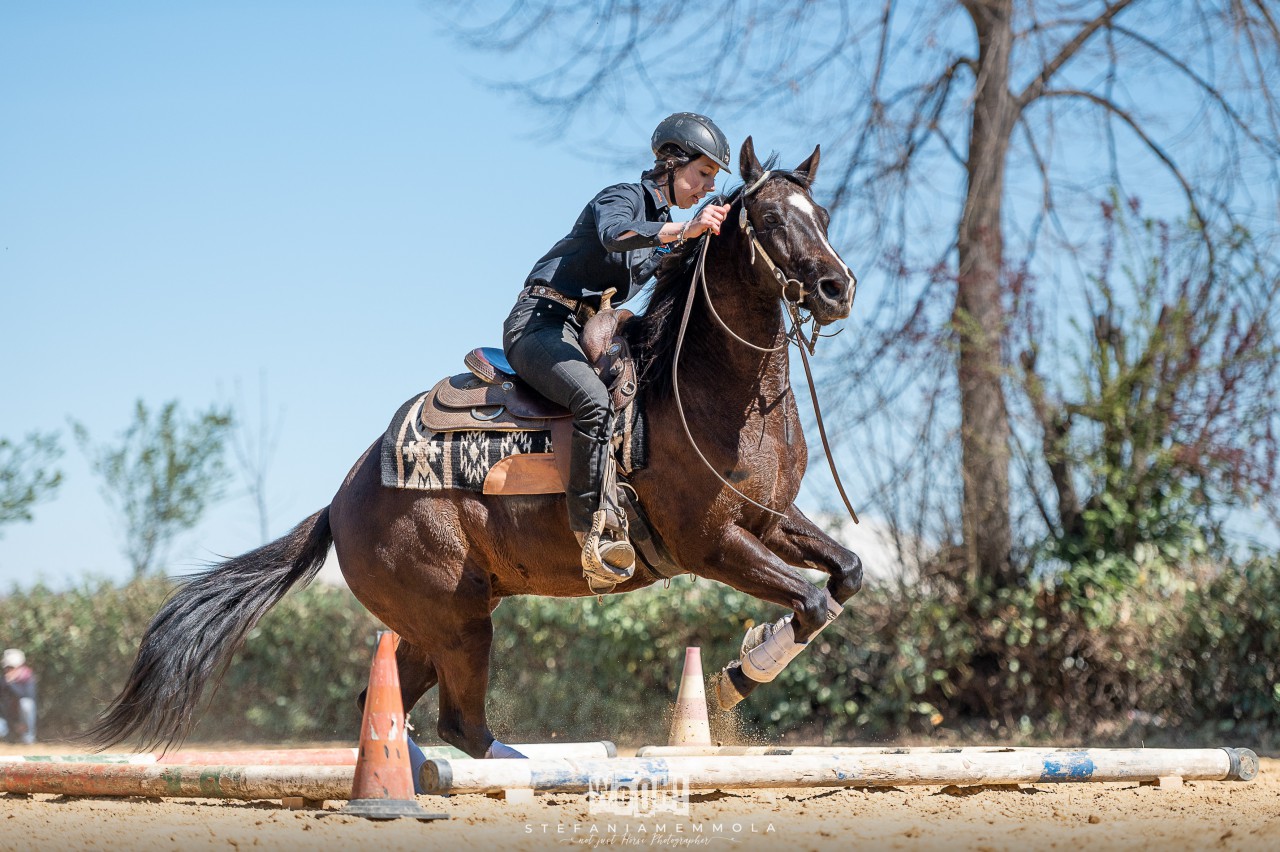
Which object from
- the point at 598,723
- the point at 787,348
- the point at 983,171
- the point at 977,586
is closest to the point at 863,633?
the point at 977,586

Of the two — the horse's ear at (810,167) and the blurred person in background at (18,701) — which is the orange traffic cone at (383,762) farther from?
the blurred person in background at (18,701)

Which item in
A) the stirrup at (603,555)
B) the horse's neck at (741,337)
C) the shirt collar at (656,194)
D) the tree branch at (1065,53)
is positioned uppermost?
the tree branch at (1065,53)

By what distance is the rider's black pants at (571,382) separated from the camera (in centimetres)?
497

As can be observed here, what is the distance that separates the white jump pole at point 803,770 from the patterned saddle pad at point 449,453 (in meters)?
1.39

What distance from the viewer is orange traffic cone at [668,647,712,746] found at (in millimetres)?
6137

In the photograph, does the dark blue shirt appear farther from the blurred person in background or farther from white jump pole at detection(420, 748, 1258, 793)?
the blurred person in background

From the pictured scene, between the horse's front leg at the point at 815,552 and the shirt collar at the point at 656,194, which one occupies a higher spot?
the shirt collar at the point at 656,194

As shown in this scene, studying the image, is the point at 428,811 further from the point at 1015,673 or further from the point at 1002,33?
the point at 1002,33

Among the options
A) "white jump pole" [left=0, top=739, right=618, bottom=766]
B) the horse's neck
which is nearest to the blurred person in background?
"white jump pole" [left=0, top=739, right=618, bottom=766]

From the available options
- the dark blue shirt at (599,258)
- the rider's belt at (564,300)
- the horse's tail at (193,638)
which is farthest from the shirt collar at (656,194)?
the horse's tail at (193,638)

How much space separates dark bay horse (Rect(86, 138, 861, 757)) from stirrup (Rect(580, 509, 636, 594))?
21cm

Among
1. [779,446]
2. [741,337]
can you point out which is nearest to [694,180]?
[741,337]

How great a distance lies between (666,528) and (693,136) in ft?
5.64

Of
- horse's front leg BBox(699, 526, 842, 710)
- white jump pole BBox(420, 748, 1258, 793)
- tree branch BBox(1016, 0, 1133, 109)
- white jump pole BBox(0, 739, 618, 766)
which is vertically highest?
tree branch BBox(1016, 0, 1133, 109)
